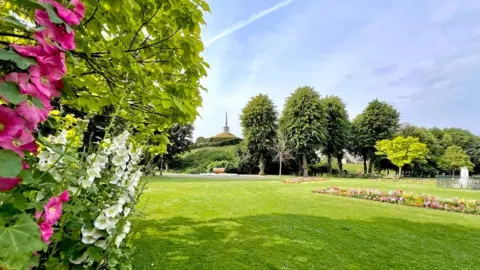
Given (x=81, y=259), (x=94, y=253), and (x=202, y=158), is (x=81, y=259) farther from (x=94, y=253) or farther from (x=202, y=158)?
(x=202, y=158)

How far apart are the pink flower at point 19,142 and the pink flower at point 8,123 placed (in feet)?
0.04

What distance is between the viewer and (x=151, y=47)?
310cm

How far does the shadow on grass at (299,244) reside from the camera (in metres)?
4.34

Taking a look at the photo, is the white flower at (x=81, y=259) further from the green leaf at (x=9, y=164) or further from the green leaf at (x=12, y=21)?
the green leaf at (x=12, y=21)

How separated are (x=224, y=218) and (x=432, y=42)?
9.24 metres

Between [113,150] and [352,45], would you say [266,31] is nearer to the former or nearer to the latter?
[352,45]

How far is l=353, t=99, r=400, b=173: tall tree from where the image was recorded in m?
40.7

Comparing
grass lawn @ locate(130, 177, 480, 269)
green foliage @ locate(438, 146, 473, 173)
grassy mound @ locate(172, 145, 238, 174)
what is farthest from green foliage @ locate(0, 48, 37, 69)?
green foliage @ locate(438, 146, 473, 173)

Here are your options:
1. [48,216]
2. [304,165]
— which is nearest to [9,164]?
[48,216]

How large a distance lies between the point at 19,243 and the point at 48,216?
22.6 inches

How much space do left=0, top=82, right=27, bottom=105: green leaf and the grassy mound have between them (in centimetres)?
3755

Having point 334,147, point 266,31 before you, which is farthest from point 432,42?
point 334,147

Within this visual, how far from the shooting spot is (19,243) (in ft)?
2.91

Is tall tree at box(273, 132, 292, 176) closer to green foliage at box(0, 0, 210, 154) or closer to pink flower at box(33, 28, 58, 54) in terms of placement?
green foliage at box(0, 0, 210, 154)
